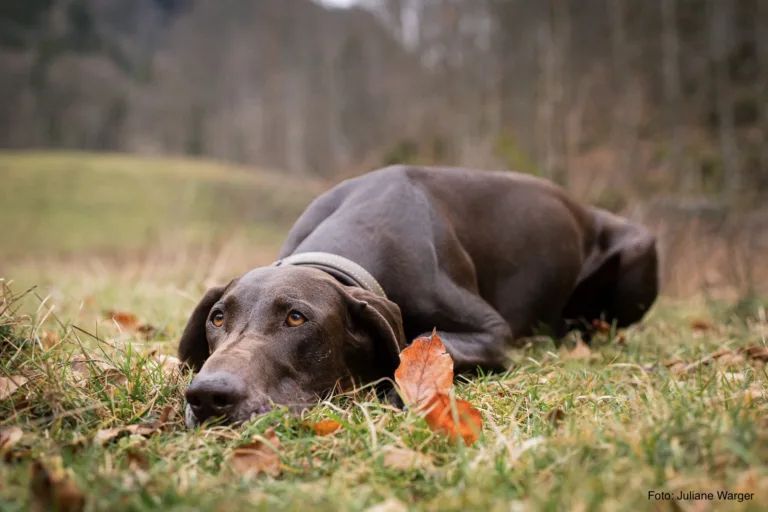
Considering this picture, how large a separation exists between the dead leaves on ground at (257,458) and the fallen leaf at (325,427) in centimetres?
16

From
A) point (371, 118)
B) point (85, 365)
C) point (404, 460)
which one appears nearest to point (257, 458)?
point (404, 460)

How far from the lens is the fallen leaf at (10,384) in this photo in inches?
78.6

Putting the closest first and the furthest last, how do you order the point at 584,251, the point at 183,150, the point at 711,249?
the point at 584,251, the point at 711,249, the point at 183,150

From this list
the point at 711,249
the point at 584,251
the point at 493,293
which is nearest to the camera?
the point at 493,293

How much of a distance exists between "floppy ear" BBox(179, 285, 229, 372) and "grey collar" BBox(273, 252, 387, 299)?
33cm

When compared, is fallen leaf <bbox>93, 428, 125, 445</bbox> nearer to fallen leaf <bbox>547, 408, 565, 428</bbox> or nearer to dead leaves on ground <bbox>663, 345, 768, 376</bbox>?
fallen leaf <bbox>547, 408, 565, 428</bbox>

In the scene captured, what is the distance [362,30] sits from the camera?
36.9m

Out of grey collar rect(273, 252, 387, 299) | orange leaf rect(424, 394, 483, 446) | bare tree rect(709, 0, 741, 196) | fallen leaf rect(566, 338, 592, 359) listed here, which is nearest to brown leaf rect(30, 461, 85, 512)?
orange leaf rect(424, 394, 483, 446)

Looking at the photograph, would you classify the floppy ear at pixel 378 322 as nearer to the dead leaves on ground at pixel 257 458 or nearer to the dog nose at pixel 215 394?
the dog nose at pixel 215 394

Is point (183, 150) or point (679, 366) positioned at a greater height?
point (679, 366)

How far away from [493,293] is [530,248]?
401mm

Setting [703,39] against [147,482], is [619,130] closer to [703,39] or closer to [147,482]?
[703,39]

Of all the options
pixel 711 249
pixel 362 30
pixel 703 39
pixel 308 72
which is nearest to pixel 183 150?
pixel 308 72

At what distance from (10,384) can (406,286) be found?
1.69 m
